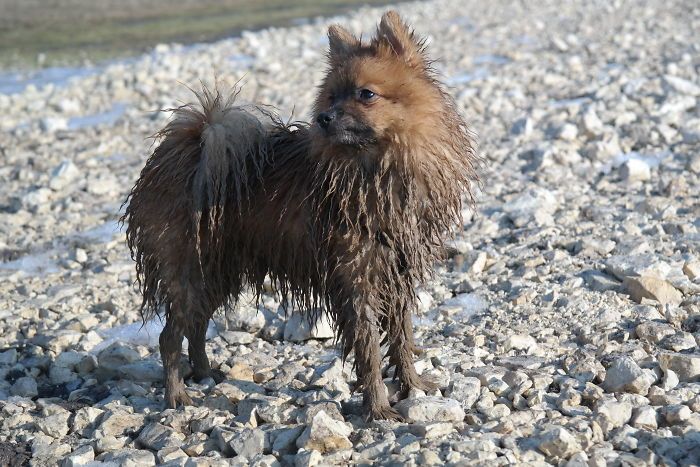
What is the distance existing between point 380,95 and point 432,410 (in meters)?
1.55

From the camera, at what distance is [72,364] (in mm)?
5562

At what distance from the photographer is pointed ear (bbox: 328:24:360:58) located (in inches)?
182

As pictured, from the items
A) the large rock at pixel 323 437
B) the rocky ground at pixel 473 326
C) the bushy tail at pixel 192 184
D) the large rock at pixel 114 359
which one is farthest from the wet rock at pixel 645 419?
the large rock at pixel 114 359

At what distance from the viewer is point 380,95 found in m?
4.38

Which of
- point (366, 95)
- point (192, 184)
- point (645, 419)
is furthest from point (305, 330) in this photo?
point (645, 419)

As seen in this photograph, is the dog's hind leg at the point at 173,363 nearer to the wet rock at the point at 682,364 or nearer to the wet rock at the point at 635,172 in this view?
the wet rock at the point at 682,364

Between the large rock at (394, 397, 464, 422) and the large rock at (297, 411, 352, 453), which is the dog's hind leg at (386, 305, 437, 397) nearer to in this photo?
the large rock at (394, 397, 464, 422)

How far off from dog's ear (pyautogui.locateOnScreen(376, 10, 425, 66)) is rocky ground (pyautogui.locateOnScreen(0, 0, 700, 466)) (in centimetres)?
145

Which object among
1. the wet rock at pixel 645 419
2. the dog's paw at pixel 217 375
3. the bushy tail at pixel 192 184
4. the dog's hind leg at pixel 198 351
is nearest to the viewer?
the wet rock at pixel 645 419

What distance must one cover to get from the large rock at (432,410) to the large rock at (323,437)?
0.39 m

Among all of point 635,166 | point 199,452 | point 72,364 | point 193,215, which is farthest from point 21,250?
point 635,166

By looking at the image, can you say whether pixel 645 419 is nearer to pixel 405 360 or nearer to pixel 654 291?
pixel 405 360

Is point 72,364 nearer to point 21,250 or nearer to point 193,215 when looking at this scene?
point 193,215

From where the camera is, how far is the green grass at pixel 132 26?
20062mm
